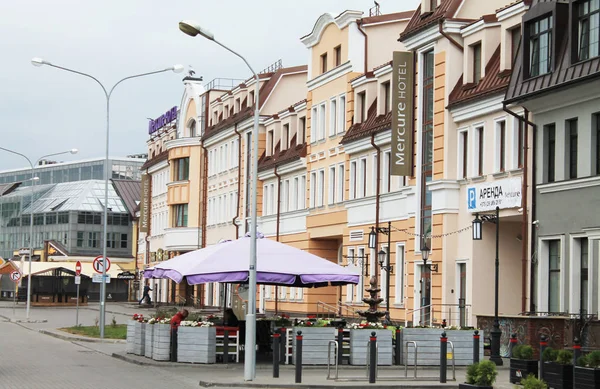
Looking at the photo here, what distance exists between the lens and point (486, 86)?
32938 millimetres

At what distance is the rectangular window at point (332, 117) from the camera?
4847 centimetres

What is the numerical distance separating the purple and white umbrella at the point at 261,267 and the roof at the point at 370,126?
14.9 metres

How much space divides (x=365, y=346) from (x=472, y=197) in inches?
351

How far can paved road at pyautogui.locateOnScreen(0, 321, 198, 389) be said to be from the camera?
20.8 meters

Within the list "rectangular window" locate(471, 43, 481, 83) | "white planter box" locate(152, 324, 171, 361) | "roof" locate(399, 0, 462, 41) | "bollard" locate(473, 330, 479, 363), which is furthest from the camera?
"roof" locate(399, 0, 462, 41)

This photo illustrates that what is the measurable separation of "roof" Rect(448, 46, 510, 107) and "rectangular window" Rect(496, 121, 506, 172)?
3.30ft

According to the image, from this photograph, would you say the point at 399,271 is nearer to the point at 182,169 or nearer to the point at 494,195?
the point at 494,195

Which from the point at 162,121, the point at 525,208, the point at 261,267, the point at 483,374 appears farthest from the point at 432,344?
the point at 162,121

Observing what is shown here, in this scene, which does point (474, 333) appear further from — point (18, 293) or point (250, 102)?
→ point (18, 293)

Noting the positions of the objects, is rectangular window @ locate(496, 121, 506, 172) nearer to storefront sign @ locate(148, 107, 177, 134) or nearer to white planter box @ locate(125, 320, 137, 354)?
white planter box @ locate(125, 320, 137, 354)

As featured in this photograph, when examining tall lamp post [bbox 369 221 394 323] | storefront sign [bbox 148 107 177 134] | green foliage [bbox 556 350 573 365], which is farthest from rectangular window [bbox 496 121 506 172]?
storefront sign [bbox 148 107 177 134]

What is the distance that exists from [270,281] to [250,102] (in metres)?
37.9

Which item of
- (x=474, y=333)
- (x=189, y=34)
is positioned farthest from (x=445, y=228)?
(x=189, y=34)

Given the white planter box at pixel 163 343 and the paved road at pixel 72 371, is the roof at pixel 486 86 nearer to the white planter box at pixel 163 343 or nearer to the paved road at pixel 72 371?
the white planter box at pixel 163 343
